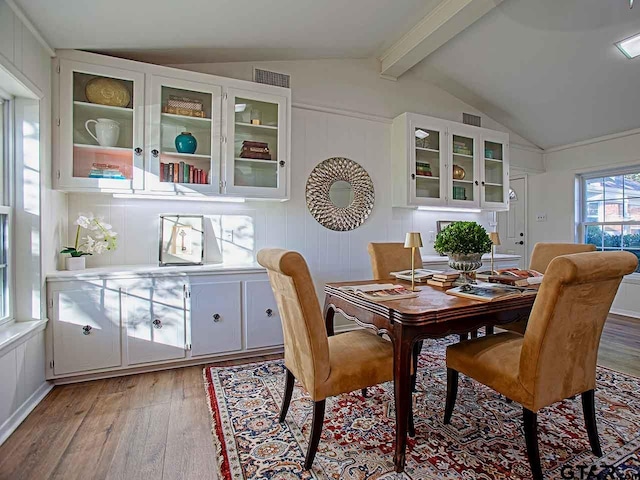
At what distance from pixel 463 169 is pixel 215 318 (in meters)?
3.26

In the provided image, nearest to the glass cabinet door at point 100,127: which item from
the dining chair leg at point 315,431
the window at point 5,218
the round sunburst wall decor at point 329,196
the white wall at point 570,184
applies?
the window at point 5,218

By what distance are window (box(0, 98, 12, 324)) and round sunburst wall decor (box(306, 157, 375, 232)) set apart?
2311 millimetres

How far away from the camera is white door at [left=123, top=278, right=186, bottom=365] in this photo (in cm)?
253

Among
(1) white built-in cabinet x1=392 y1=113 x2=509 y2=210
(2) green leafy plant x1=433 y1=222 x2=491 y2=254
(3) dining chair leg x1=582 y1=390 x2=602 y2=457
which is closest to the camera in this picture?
(3) dining chair leg x1=582 y1=390 x2=602 y2=457

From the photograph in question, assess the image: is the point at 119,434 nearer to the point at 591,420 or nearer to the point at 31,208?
the point at 31,208

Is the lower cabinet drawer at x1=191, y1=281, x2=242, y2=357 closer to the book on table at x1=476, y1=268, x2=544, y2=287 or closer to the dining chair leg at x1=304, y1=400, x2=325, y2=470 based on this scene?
the dining chair leg at x1=304, y1=400, x2=325, y2=470

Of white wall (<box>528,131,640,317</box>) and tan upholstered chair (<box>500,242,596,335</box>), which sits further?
white wall (<box>528,131,640,317</box>)

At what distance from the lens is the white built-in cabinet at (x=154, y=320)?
2.36 metres

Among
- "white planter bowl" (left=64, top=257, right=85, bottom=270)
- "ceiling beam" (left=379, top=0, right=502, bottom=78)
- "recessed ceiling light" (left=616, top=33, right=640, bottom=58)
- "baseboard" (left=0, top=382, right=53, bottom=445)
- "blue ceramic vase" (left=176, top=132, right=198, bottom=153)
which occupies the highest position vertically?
"ceiling beam" (left=379, top=0, right=502, bottom=78)

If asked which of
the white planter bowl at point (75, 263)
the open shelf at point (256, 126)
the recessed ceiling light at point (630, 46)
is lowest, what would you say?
the white planter bowl at point (75, 263)

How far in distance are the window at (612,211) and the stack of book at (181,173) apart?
526 cm

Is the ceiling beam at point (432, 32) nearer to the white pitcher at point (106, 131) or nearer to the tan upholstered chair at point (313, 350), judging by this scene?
the tan upholstered chair at point (313, 350)

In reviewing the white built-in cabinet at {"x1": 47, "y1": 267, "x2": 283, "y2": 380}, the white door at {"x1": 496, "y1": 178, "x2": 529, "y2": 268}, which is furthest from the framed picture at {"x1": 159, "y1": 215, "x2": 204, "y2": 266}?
the white door at {"x1": 496, "y1": 178, "x2": 529, "y2": 268}

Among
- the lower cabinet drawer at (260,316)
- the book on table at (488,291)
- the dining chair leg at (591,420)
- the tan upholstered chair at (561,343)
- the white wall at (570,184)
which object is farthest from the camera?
the white wall at (570,184)
